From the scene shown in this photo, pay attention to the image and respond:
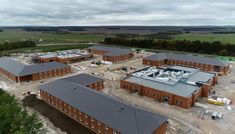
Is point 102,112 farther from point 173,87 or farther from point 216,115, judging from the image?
point 216,115

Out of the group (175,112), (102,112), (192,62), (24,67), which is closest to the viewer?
(102,112)

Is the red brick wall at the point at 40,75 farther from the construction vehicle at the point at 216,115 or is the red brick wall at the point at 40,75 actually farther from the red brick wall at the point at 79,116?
the construction vehicle at the point at 216,115

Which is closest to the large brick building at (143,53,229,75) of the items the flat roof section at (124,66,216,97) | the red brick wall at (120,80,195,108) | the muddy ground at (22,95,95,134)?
the flat roof section at (124,66,216,97)

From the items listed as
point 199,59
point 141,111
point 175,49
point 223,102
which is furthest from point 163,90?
point 175,49

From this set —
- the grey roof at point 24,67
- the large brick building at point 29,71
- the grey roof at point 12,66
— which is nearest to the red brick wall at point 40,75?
the large brick building at point 29,71

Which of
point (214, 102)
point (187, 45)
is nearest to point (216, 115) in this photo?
point (214, 102)

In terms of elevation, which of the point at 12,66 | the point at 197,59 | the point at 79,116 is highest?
the point at 197,59
